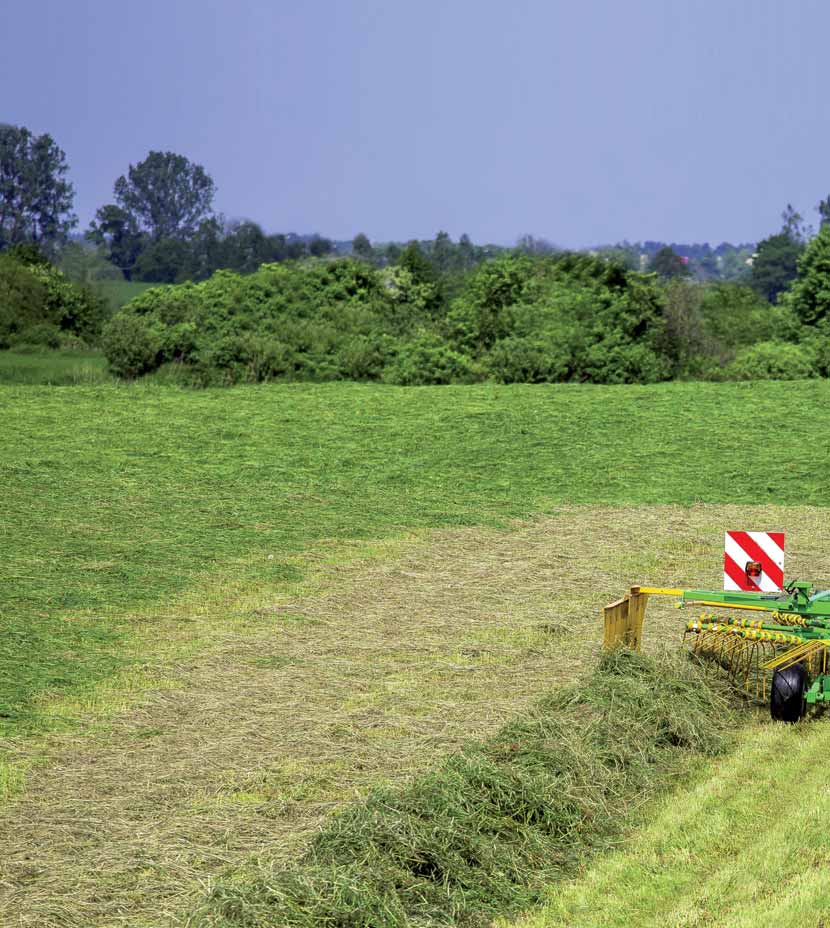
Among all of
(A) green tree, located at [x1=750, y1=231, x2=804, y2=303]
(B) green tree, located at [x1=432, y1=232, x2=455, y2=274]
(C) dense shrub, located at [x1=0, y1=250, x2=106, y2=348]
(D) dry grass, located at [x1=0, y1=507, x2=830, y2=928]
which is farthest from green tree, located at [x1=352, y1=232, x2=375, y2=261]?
(D) dry grass, located at [x1=0, y1=507, x2=830, y2=928]

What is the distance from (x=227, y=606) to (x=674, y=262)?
4399 inches

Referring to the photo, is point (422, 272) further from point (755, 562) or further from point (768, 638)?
point (768, 638)

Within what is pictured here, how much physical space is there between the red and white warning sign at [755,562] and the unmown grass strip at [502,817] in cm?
99

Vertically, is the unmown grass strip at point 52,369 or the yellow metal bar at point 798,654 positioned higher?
the unmown grass strip at point 52,369

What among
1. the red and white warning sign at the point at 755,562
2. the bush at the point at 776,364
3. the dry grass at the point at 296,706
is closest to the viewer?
the dry grass at the point at 296,706

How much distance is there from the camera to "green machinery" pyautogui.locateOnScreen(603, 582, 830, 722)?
7.51 metres

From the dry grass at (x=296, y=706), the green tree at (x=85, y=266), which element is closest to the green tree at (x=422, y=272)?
the dry grass at (x=296, y=706)

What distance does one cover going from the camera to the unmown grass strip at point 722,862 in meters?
5.07

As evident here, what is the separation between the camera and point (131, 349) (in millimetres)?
27438

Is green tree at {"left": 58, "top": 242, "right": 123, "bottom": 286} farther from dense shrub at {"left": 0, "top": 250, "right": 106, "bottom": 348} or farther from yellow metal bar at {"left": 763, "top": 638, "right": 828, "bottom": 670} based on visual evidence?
yellow metal bar at {"left": 763, "top": 638, "right": 828, "bottom": 670}

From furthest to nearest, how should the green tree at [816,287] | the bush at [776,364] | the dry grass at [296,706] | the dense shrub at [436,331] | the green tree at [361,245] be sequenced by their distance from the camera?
the green tree at [361,245], the green tree at [816,287], the bush at [776,364], the dense shrub at [436,331], the dry grass at [296,706]

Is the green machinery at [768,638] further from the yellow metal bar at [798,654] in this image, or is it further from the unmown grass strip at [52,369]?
the unmown grass strip at [52,369]

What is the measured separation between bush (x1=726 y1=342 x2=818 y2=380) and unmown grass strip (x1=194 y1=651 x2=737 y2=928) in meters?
22.4

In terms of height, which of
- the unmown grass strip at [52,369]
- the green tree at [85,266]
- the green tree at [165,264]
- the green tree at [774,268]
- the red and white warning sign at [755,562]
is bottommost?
the red and white warning sign at [755,562]
